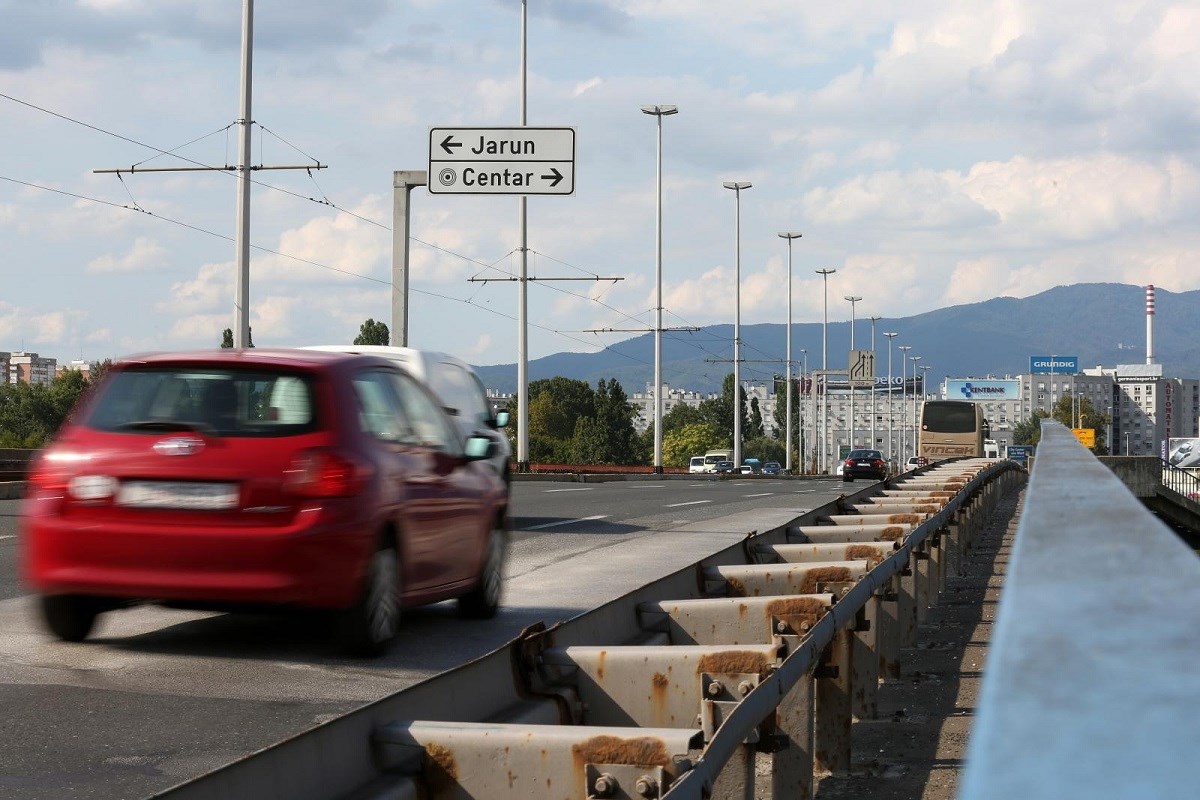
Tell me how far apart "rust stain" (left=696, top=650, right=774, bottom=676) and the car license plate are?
385 centimetres

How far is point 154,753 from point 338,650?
2.56 metres

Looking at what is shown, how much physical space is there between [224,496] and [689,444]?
16670 centimetres

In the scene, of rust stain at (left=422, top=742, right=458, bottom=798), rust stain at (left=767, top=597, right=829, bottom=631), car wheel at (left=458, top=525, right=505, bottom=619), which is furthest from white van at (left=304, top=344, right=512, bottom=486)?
rust stain at (left=422, top=742, right=458, bottom=798)

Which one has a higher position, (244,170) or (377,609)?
(244,170)

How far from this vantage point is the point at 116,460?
798 centimetres

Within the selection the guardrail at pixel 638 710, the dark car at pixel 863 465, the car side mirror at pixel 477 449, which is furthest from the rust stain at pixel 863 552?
the dark car at pixel 863 465

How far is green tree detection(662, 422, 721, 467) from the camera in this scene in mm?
173250

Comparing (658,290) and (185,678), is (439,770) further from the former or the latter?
(658,290)

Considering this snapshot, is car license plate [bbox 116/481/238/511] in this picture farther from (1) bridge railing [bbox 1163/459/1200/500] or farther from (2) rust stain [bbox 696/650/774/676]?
(1) bridge railing [bbox 1163/459/1200/500]

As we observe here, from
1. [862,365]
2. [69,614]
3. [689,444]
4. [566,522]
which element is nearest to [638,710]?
[69,614]

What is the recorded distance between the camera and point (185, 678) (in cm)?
764

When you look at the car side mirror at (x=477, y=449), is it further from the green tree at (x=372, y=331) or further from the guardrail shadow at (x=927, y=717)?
the green tree at (x=372, y=331)

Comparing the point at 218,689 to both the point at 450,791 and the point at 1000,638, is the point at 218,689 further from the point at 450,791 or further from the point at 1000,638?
the point at 1000,638

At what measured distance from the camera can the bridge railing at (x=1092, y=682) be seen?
3.49 ft
